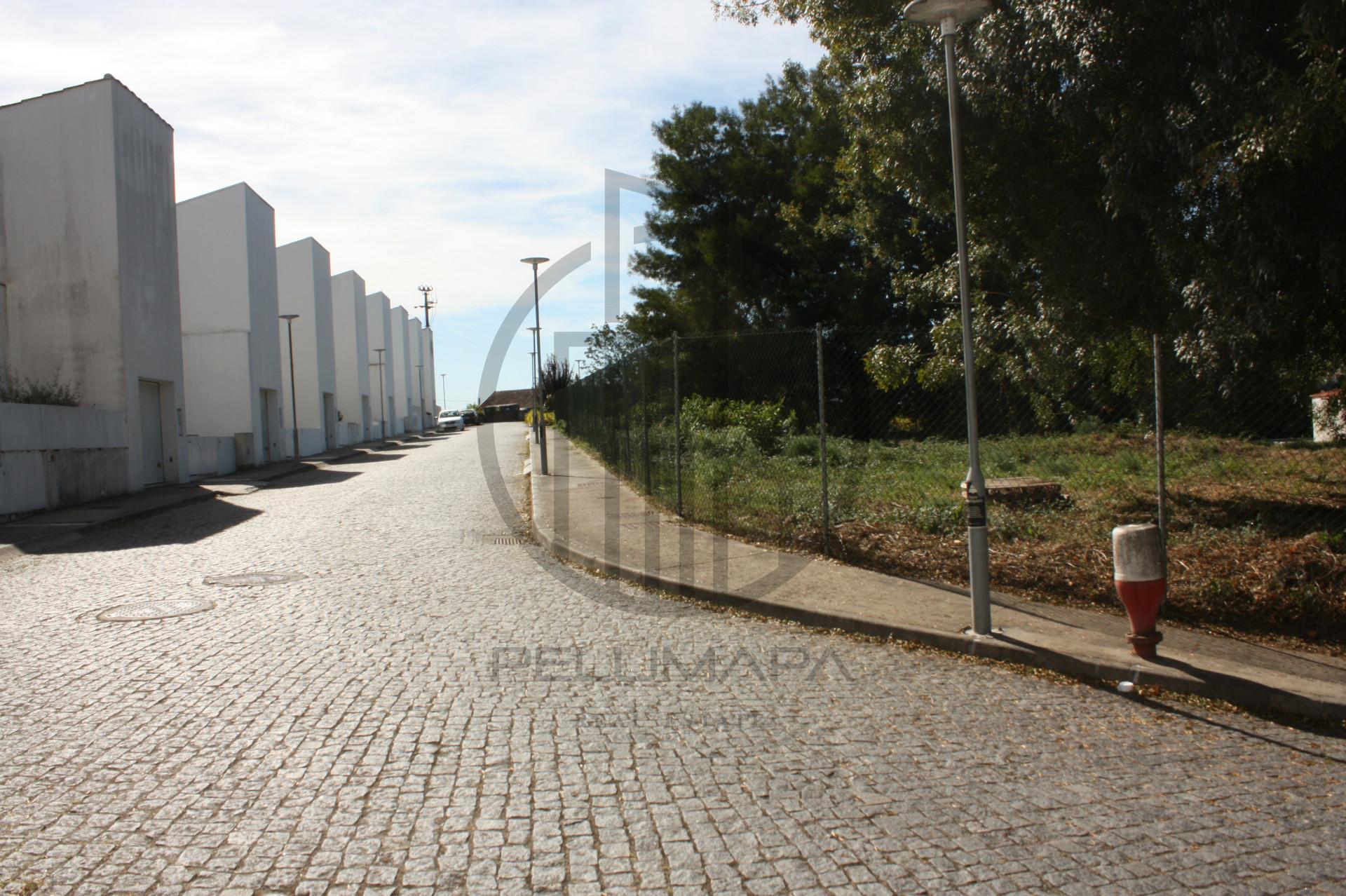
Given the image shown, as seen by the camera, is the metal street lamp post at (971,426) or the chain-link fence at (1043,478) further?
the chain-link fence at (1043,478)

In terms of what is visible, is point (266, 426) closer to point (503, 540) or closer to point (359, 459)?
point (359, 459)

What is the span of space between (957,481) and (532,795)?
1032cm

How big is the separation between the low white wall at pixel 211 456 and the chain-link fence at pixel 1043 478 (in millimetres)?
10804

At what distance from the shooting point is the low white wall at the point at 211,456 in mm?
25141

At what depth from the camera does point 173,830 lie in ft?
11.9

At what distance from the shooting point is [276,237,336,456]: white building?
1756 inches

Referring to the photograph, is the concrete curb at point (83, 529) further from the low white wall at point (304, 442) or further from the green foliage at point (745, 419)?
the low white wall at point (304, 442)

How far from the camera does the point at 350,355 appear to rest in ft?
189

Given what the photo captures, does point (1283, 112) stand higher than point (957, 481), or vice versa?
point (1283, 112)

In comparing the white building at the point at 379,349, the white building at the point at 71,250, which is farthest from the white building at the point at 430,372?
the white building at the point at 71,250

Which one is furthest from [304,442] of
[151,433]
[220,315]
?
[151,433]

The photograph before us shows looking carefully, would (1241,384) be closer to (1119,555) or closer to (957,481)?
(1119,555)

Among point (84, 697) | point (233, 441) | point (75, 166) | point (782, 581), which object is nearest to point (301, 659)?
point (84, 697)
